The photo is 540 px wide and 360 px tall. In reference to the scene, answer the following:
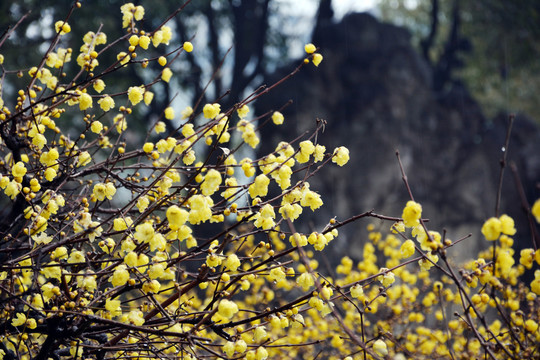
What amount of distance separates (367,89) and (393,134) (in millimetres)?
1395

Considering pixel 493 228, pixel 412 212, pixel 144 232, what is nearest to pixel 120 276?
pixel 144 232

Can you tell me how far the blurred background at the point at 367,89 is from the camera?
10.4 m

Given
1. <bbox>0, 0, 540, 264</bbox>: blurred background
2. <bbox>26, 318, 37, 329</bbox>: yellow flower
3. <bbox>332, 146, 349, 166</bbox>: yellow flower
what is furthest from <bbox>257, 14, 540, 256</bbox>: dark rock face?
<bbox>26, 318, 37, 329</bbox>: yellow flower

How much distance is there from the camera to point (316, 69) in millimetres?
11711

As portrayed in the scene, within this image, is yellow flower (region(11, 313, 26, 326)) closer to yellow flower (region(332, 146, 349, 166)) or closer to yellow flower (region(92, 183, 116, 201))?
yellow flower (region(92, 183, 116, 201))

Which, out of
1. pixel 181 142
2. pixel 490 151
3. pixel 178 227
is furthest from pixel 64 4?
pixel 490 151

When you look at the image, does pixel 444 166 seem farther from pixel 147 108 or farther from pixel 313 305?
pixel 313 305

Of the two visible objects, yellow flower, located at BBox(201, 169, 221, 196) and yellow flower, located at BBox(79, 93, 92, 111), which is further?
yellow flower, located at BBox(79, 93, 92, 111)

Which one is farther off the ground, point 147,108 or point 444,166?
point 147,108

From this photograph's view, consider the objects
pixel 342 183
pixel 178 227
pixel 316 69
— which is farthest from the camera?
pixel 316 69

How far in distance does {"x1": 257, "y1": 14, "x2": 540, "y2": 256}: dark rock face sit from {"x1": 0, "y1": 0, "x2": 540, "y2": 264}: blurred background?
0.09 feet

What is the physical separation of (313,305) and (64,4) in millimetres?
10107

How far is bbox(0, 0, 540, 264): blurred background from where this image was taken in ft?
34.1

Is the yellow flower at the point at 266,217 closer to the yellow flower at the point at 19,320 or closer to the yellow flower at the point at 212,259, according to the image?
the yellow flower at the point at 212,259
